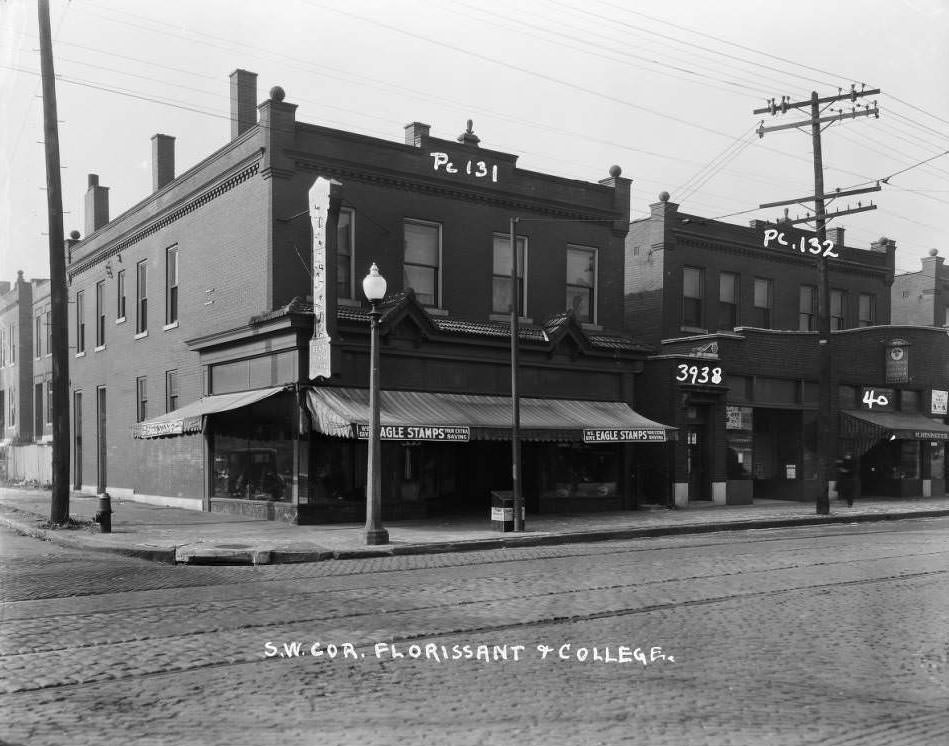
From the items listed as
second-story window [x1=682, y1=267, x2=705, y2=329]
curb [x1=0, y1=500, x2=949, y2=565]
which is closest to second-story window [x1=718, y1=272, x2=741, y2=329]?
second-story window [x1=682, y1=267, x2=705, y2=329]

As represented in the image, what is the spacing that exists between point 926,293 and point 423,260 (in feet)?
84.6

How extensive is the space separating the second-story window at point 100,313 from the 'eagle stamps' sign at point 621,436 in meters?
17.2

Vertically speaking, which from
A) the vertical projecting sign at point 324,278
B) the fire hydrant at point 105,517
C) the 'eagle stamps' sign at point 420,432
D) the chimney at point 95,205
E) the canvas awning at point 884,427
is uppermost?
the chimney at point 95,205

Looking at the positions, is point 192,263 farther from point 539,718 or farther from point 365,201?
point 539,718

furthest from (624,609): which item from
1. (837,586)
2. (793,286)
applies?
(793,286)

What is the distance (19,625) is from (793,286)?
2806 cm

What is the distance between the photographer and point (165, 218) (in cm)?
2591

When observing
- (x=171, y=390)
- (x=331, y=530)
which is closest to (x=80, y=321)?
(x=171, y=390)

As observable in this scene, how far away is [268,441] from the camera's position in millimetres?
21297

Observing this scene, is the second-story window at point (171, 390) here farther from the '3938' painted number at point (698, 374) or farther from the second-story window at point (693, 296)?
the second-story window at point (693, 296)

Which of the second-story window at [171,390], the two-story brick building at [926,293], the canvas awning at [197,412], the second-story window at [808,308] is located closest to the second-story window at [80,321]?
the second-story window at [171,390]

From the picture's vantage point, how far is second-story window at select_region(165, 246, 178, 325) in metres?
25.8

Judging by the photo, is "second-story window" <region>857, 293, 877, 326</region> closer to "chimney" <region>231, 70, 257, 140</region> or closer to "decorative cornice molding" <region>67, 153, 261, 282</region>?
"chimney" <region>231, 70, 257, 140</region>

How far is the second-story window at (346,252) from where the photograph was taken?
21.3m
